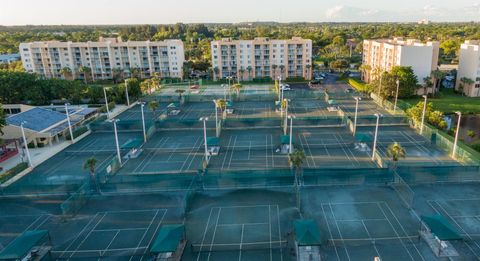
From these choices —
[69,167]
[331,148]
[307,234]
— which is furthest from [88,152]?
[307,234]

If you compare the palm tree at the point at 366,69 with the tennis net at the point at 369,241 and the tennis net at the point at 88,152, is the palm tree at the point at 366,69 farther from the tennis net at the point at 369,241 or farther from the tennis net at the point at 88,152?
the tennis net at the point at 369,241

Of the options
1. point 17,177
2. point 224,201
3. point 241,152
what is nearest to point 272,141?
point 241,152

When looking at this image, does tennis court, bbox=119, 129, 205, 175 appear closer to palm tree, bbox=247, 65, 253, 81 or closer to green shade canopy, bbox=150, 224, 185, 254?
green shade canopy, bbox=150, 224, 185, 254

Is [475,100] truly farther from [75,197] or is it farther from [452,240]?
[75,197]

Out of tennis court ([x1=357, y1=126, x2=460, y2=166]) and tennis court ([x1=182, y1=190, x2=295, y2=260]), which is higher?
tennis court ([x1=182, y1=190, x2=295, y2=260])

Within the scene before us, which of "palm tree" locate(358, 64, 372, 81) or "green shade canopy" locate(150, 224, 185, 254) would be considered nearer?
"green shade canopy" locate(150, 224, 185, 254)

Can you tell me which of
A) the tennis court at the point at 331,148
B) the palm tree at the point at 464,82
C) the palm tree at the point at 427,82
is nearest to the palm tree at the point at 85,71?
the tennis court at the point at 331,148

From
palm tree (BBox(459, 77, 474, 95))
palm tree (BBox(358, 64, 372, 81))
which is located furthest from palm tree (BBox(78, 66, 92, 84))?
palm tree (BBox(459, 77, 474, 95))
